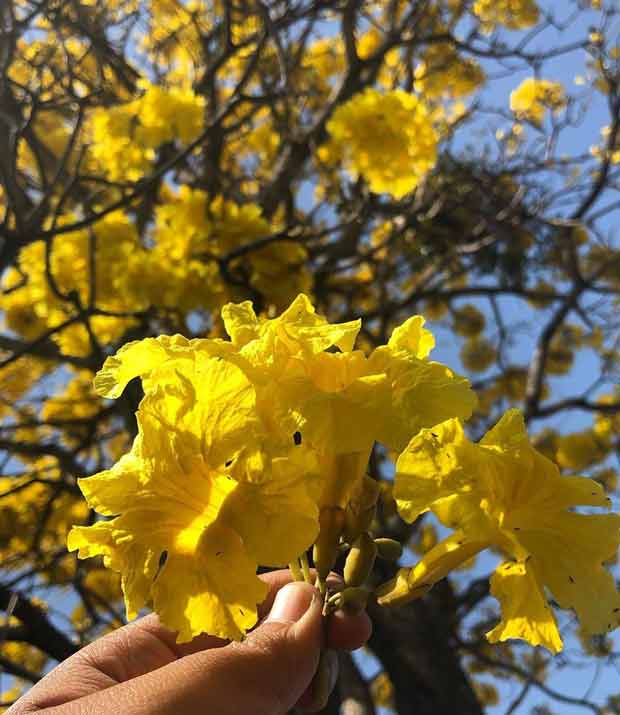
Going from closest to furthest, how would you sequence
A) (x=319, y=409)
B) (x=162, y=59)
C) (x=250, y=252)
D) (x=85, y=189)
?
(x=319, y=409), (x=250, y=252), (x=85, y=189), (x=162, y=59)

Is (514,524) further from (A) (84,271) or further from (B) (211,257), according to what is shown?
(A) (84,271)

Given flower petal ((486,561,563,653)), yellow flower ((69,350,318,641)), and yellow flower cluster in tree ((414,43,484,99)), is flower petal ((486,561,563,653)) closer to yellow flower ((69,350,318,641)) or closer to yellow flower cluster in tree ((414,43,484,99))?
yellow flower ((69,350,318,641))

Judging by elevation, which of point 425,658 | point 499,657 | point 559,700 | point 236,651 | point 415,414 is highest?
point 415,414

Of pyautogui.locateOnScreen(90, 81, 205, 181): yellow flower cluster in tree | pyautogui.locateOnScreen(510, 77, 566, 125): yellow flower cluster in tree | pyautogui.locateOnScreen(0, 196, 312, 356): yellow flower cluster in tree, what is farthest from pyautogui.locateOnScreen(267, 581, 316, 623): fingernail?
pyautogui.locateOnScreen(510, 77, 566, 125): yellow flower cluster in tree

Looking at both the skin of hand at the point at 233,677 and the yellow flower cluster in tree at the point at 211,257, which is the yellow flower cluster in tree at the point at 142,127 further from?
the skin of hand at the point at 233,677

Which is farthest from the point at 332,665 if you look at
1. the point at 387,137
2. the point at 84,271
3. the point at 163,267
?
the point at 387,137

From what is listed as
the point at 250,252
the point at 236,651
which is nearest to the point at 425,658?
the point at 250,252

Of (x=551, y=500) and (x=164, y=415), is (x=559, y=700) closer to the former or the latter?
(x=551, y=500)

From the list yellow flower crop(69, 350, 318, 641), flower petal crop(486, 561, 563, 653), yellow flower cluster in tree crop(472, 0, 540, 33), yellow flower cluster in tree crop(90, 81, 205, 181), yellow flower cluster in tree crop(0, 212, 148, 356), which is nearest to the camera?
yellow flower crop(69, 350, 318, 641)
